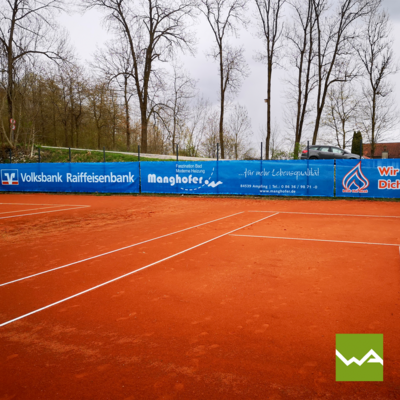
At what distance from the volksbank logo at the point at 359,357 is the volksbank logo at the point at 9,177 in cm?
2247

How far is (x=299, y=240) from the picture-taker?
715 centimetres

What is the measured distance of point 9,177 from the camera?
21.3 m

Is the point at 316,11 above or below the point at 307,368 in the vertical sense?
above

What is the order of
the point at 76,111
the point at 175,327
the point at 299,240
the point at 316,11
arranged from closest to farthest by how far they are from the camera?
the point at 175,327 < the point at 299,240 < the point at 316,11 < the point at 76,111

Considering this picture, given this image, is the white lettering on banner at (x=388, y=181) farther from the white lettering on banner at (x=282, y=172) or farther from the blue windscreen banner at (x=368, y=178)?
the white lettering on banner at (x=282, y=172)

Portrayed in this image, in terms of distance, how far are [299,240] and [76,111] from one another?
36.7 m

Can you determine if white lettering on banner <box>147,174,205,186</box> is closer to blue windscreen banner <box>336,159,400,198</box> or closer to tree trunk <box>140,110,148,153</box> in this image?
blue windscreen banner <box>336,159,400,198</box>

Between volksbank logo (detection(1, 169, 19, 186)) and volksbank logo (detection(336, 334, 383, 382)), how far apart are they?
22.5 m

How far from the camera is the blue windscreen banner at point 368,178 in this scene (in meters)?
14.4

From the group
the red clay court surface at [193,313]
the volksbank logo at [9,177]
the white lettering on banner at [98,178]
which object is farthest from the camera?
the volksbank logo at [9,177]

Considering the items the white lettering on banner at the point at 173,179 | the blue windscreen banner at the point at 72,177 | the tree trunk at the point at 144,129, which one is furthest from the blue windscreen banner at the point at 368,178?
the tree trunk at the point at 144,129

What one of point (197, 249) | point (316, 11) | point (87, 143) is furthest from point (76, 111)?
point (197, 249)

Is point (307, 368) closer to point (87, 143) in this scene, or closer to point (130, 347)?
point (130, 347)

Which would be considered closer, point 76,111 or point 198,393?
point 198,393
